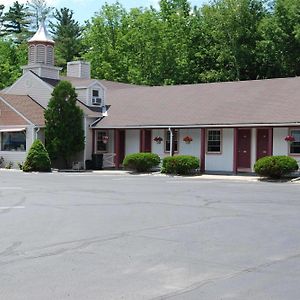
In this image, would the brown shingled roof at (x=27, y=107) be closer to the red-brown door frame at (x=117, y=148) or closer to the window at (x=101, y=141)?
the window at (x=101, y=141)

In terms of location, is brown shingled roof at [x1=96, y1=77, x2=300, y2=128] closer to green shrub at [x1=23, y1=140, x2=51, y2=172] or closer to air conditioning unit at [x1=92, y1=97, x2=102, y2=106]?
air conditioning unit at [x1=92, y1=97, x2=102, y2=106]

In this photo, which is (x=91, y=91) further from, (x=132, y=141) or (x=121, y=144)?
(x=132, y=141)

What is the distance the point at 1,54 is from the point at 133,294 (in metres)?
62.2

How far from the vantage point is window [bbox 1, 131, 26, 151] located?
3662cm

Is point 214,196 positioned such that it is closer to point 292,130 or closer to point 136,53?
point 292,130

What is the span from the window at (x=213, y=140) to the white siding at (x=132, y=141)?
196 inches

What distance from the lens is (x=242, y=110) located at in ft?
103

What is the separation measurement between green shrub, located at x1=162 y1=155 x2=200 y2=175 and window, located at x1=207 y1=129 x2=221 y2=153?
7.68 feet

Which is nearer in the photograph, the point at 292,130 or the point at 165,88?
the point at 292,130

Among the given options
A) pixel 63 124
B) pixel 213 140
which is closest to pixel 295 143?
pixel 213 140

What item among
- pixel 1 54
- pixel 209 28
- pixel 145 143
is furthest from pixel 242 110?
pixel 1 54

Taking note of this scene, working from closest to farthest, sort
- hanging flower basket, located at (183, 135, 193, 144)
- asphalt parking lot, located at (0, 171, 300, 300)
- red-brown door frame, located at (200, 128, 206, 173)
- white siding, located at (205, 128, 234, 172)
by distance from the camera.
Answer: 1. asphalt parking lot, located at (0, 171, 300, 300)
2. red-brown door frame, located at (200, 128, 206, 173)
3. white siding, located at (205, 128, 234, 172)
4. hanging flower basket, located at (183, 135, 193, 144)

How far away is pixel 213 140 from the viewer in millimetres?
32688

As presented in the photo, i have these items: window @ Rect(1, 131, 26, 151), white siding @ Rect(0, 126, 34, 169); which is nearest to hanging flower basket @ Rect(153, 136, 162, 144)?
white siding @ Rect(0, 126, 34, 169)
